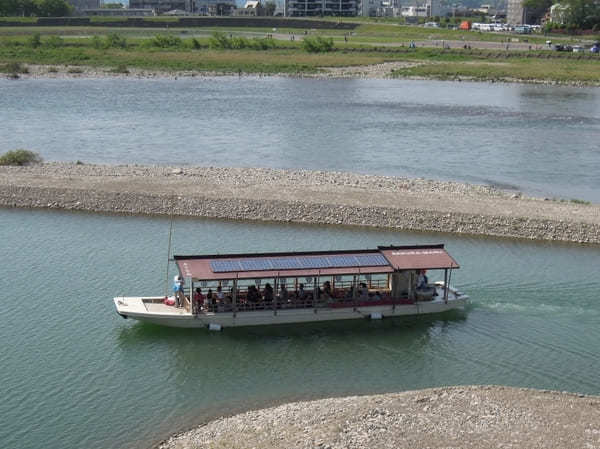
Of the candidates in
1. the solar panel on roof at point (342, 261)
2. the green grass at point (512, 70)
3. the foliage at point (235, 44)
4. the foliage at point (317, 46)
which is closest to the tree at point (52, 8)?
the foliage at point (235, 44)

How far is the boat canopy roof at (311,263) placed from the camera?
1129 inches

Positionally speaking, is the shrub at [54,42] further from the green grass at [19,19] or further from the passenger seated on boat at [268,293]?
the passenger seated on boat at [268,293]

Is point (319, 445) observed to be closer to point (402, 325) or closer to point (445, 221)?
point (402, 325)

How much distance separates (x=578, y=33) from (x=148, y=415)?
498ft

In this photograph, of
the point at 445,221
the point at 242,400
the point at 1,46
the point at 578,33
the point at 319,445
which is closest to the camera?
the point at 319,445

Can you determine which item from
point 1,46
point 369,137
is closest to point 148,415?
point 369,137

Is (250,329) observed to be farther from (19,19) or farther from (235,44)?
(19,19)

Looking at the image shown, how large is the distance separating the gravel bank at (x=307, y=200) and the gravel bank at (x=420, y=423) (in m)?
17.6

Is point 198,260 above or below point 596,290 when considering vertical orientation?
above

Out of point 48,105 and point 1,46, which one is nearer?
point 48,105

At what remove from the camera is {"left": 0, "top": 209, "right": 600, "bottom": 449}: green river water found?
23.2m

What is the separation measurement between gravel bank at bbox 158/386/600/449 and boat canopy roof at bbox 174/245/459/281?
6758 millimetres

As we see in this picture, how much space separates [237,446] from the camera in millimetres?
20375

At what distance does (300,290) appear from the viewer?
30.3m
